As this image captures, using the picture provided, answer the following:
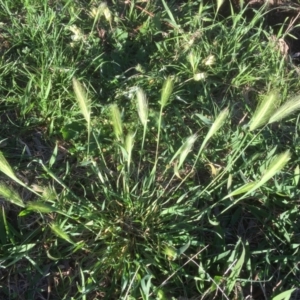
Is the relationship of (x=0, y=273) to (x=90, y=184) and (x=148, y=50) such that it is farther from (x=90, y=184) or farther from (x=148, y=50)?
(x=148, y=50)

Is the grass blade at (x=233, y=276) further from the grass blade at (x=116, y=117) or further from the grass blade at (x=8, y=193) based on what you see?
the grass blade at (x=8, y=193)

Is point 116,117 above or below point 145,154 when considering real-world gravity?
above

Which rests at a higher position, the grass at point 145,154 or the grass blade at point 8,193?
the grass blade at point 8,193

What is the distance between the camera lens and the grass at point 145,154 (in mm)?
1678

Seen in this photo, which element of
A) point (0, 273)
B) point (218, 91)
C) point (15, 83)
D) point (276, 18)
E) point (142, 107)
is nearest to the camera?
point (142, 107)

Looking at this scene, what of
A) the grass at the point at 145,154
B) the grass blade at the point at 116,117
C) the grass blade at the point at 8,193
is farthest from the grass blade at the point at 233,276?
the grass blade at the point at 8,193

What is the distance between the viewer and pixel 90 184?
1.87 metres

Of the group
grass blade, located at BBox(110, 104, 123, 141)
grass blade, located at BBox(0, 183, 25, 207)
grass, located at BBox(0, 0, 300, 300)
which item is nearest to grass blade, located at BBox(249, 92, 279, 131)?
grass, located at BBox(0, 0, 300, 300)

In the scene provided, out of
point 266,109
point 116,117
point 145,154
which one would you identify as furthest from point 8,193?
point 266,109

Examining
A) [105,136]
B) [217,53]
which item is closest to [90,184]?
[105,136]

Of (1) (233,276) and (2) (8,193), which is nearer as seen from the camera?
(2) (8,193)

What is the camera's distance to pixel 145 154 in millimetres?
1964

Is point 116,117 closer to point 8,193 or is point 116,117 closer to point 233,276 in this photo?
point 8,193

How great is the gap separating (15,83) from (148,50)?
1.88 feet
